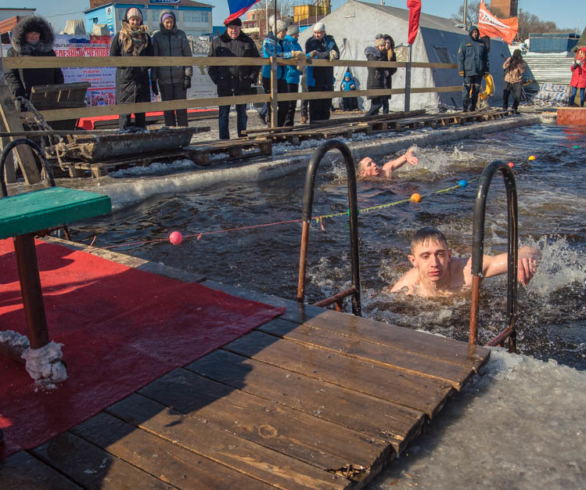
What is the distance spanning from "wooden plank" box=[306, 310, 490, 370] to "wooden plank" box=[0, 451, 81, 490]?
1.50 m

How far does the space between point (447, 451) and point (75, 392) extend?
5.10 feet

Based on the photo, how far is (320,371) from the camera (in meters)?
2.56

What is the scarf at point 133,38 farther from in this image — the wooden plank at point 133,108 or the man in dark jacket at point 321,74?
the man in dark jacket at point 321,74

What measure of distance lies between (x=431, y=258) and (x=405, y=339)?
1800mm

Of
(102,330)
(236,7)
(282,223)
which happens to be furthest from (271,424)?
(236,7)

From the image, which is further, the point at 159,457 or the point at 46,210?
the point at 46,210

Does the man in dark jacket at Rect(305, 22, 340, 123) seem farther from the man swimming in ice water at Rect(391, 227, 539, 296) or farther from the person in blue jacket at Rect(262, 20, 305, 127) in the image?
the man swimming in ice water at Rect(391, 227, 539, 296)

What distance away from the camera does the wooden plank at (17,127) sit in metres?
6.79

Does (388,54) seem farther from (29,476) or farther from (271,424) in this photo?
(29,476)

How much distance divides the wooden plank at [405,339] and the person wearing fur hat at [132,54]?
7253 mm

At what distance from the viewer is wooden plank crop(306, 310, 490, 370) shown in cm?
268

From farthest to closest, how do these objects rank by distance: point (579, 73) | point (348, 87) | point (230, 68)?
point (579, 73) < point (348, 87) < point (230, 68)

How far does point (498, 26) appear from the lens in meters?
20.9

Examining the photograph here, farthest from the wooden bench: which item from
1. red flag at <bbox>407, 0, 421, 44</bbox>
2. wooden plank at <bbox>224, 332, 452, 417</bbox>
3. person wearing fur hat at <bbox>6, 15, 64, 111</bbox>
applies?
red flag at <bbox>407, 0, 421, 44</bbox>
